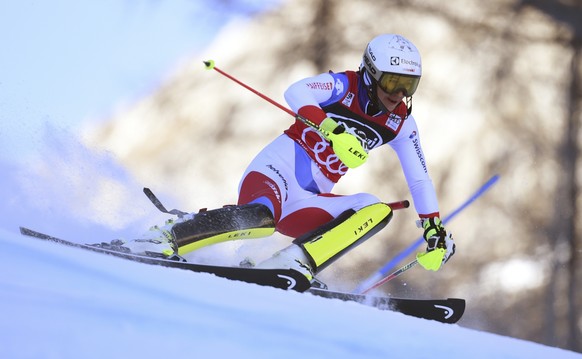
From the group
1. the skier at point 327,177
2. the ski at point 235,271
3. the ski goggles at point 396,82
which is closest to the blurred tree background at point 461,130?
the skier at point 327,177

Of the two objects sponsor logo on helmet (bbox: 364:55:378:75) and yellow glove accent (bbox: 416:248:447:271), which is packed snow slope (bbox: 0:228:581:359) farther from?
sponsor logo on helmet (bbox: 364:55:378:75)

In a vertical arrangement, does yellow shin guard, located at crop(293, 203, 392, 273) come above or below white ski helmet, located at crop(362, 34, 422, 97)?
below

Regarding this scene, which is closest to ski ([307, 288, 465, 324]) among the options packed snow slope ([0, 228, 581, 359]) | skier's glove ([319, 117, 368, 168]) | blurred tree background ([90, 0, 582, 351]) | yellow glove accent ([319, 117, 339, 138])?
skier's glove ([319, 117, 368, 168])

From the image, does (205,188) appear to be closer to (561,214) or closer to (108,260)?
(561,214)

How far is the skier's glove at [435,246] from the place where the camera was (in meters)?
4.91

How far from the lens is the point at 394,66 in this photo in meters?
4.67

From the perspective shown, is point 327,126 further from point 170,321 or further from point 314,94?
point 170,321

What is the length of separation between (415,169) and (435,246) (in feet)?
1.37

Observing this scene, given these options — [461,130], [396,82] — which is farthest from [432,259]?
[461,130]

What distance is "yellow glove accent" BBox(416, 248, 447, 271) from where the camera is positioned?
4.91m

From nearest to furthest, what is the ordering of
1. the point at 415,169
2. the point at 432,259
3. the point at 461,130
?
the point at 432,259, the point at 415,169, the point at 461,130

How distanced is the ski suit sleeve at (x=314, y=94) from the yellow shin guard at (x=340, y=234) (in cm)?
49

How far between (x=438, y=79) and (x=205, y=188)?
2.88m

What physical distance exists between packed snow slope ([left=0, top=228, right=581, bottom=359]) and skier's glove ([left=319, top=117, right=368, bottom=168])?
1171 mm
